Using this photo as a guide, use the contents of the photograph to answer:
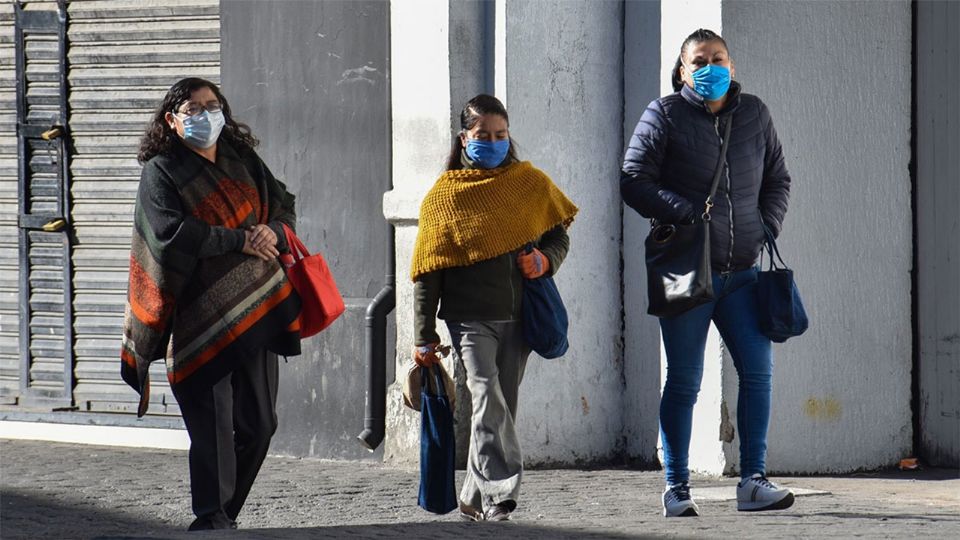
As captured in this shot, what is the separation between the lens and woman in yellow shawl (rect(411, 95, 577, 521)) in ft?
21.8

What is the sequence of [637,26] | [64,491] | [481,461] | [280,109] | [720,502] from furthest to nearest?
[280,109] < [637,26] < [64,491] < [720,502] < [481,461]

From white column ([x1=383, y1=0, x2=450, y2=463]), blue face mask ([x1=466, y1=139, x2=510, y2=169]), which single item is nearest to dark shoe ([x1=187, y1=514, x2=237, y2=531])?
Result: blue face mask ([x1=466, y1=139, x2=510, y2=169])

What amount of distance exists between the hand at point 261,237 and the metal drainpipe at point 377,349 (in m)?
2.59

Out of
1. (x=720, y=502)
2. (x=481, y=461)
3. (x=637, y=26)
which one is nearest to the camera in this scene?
(x=481, y=461)

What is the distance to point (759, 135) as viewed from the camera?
6.82 metres

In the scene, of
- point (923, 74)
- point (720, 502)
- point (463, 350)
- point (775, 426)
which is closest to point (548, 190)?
point (463, 350)

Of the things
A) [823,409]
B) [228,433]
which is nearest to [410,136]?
[823,409]

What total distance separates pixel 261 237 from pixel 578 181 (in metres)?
2.65

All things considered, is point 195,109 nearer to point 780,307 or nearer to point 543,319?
point 543,319

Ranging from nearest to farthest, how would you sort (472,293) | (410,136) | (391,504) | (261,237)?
(261,237)
(472,293)
(391,504)
(410,136)

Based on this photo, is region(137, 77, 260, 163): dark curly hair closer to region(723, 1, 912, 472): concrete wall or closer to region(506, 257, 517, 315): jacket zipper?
region(506, 257, 517, 315): jacket zipper

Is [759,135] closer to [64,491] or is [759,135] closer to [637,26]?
[637,26]

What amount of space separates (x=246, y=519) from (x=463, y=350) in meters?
1.45

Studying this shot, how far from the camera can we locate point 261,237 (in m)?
6.56
